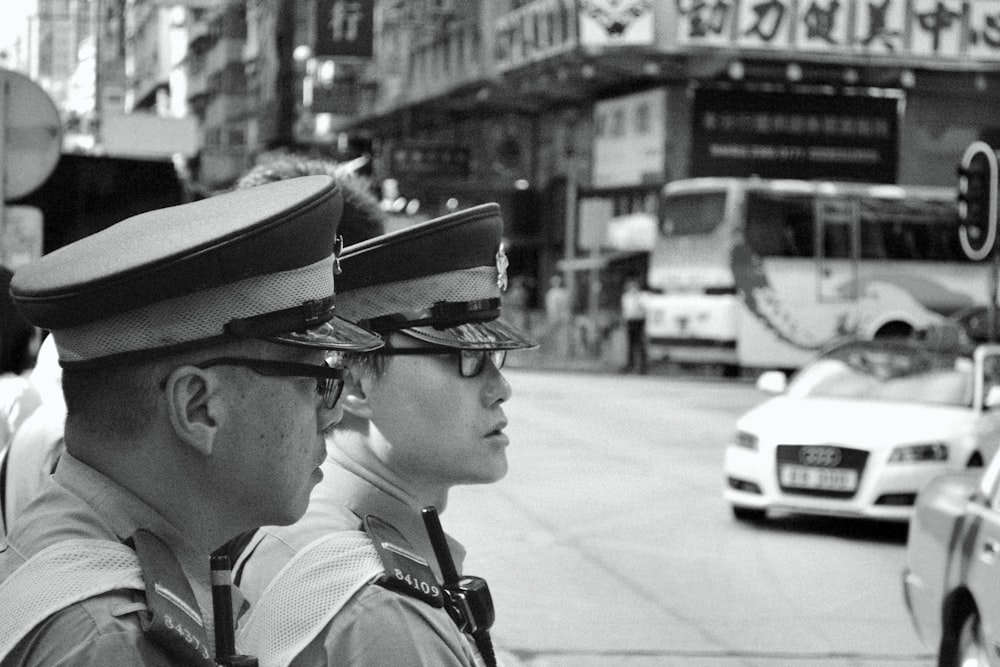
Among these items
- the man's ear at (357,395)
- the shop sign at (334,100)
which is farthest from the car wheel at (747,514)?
the shop sign at (334,100)

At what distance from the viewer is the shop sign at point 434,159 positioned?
42.8 m

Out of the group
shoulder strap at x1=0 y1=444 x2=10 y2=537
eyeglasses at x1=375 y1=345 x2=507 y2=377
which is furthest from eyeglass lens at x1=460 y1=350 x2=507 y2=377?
shoulder strap at x1=0 y1=444 x2=10 y2=537

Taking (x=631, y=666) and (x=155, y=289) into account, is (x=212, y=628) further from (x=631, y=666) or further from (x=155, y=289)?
(x=631, y=666)

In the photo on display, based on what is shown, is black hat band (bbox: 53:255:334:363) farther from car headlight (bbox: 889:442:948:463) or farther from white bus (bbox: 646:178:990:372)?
white bus (bbox: 646:178:990:372)

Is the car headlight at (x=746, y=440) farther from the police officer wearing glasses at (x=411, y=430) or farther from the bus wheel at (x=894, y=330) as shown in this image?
the bus wheel at (x=894, y=330)

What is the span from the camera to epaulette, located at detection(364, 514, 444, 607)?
7.70ft

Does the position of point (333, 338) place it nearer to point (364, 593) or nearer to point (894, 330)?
point (364, 593)

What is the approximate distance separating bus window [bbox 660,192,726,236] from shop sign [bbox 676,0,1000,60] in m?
5.24

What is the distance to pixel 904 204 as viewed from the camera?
30625 mm

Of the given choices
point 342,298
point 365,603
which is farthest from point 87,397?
point 342,298

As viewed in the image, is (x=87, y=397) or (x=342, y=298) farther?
(x=342, y=298)

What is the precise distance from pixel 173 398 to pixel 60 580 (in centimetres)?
24

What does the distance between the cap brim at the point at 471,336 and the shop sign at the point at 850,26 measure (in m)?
32.7

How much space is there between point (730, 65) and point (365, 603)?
116 ft
